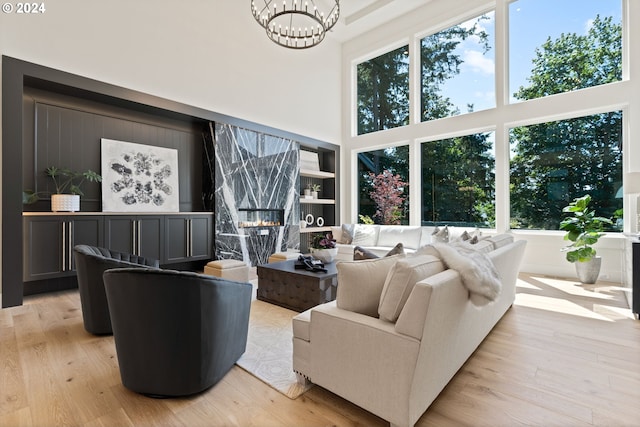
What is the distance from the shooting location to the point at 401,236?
5.67m

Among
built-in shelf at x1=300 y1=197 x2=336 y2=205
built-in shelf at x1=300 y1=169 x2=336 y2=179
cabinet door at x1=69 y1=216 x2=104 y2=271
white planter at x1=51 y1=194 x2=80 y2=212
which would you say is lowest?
cabinet door at x1=69 y1=216 x2=104 y2=271

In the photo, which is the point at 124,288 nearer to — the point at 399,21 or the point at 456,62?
the point at 456,62

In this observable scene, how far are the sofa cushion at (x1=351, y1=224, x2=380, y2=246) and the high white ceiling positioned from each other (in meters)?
4.56

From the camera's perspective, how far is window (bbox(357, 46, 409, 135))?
6938 millimetres

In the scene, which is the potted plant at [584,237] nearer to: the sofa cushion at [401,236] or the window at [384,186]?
the sofa cushion at [401,236]

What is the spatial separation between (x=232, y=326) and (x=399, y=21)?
7245 millimetres

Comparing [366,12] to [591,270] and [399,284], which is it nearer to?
[591,270]

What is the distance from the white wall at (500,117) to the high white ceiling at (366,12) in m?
0.18

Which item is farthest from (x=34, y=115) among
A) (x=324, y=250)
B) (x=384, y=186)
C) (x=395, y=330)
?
(x=384, y=186)

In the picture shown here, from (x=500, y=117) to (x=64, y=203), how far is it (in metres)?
6.74

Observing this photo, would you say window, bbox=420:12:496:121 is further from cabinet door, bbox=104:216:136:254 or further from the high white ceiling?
cabinet door, bbox=104:216:136:254

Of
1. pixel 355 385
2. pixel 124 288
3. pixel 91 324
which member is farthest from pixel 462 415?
pixel 91 324

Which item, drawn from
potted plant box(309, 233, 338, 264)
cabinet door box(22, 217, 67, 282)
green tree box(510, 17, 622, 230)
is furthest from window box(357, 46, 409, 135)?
cabinet door box(22, 217, 67, 282)

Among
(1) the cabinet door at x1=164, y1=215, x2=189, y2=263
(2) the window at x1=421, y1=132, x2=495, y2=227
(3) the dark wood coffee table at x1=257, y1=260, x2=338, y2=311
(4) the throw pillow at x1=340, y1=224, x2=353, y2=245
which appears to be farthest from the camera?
(4) the throw pillow at x1=340, y1=224, x2=353, y2=245
